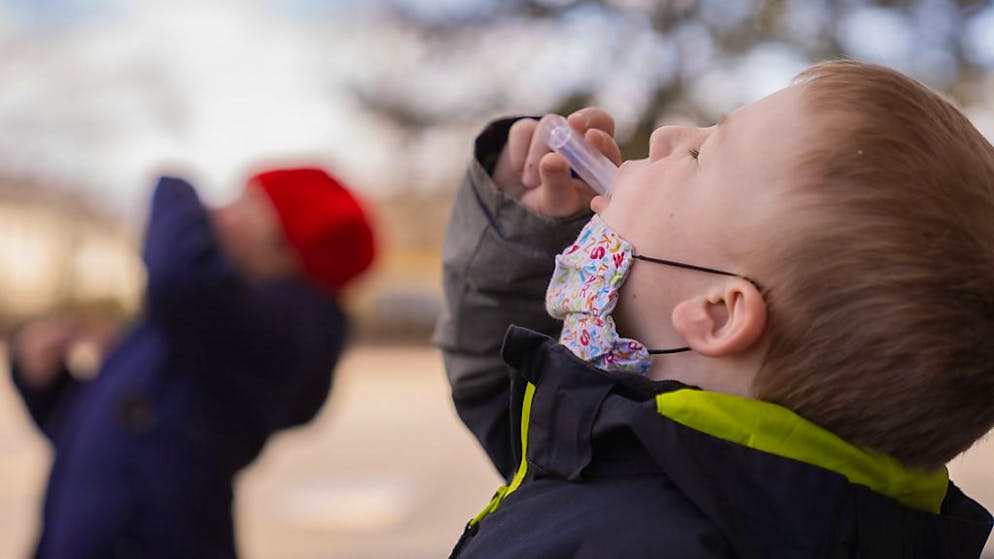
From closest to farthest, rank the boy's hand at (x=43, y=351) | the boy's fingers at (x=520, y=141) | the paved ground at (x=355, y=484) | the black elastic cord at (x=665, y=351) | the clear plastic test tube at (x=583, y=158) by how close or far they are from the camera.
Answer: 1. the black elastic cord at (x=665, y=351)
2. the clear plastic test tube at (x=583, y=158)
3. the boy's fingers at (x=520, y=141)
4. the boy's hand at (x=43, y=351)
5. the paved ground at (x=355, y=484)

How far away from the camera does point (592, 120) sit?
62.1 inches

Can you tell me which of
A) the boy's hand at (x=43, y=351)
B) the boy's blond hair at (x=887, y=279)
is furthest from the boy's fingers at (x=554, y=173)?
the boy's hand at (x=43, y=351)

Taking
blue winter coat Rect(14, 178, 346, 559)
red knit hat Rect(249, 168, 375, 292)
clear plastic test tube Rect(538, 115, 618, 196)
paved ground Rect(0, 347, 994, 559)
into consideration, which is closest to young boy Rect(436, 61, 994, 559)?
clear plastic test tube Rect(538, 115, 618, 196)

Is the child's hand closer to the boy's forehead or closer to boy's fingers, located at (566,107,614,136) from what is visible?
boy's fingers, located at (566,107,614,136)

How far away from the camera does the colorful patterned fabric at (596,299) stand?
134 cm

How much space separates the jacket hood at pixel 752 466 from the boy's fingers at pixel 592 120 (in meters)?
0.38

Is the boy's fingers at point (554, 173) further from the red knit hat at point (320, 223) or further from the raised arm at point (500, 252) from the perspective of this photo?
the red knit hat at point (320, 223)

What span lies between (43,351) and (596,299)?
213 centimetres

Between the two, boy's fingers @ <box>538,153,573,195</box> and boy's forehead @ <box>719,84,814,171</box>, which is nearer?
boy's forehead @ <box>719,84,814,171</box>

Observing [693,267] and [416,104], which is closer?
[693,267]

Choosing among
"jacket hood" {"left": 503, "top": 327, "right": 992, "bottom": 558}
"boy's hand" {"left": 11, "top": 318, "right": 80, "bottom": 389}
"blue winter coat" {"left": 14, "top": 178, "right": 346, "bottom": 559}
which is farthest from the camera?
"boy's hand" {"left": 11, "top": 318, "right": 80, "bottom": 389}

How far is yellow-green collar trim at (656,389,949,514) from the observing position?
1.18 meters

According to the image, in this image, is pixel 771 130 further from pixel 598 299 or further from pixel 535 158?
pixel 535 158

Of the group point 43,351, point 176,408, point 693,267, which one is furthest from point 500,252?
point 43,351
